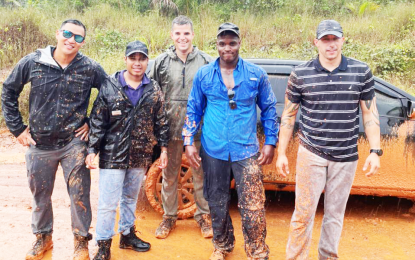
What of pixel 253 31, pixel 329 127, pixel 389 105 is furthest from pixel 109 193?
pixel 253 31

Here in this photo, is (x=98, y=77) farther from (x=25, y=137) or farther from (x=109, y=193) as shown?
(x=109, y=193)

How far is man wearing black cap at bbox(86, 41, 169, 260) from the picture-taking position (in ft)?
11.8

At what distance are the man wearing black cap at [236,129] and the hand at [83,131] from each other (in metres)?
0.95

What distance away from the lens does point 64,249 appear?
3.99 m

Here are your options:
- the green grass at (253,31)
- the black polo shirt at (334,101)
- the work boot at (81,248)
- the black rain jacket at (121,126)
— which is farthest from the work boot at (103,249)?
the green grass at (253,31)

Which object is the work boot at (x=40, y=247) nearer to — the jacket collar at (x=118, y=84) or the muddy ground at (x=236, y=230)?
the muddy ground at (x=236, y=230)

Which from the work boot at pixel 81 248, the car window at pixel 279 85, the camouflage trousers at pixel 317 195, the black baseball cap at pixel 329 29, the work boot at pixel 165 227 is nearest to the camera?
the black baseball cap at pixel 329 29

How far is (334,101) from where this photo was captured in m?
3.16

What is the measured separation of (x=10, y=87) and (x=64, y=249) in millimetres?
1593

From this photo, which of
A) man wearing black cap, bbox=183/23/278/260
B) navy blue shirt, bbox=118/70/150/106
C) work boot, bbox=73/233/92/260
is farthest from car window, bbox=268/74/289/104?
work boot, bbox=73/233/92/260

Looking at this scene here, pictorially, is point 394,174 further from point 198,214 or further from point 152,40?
point 152,40

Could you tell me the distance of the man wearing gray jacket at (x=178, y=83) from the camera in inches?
160

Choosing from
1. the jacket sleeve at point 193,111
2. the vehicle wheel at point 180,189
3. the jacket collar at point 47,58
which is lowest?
the vehicle wheel at point 180,189

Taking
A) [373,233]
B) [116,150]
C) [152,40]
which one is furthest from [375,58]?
[116,150]
